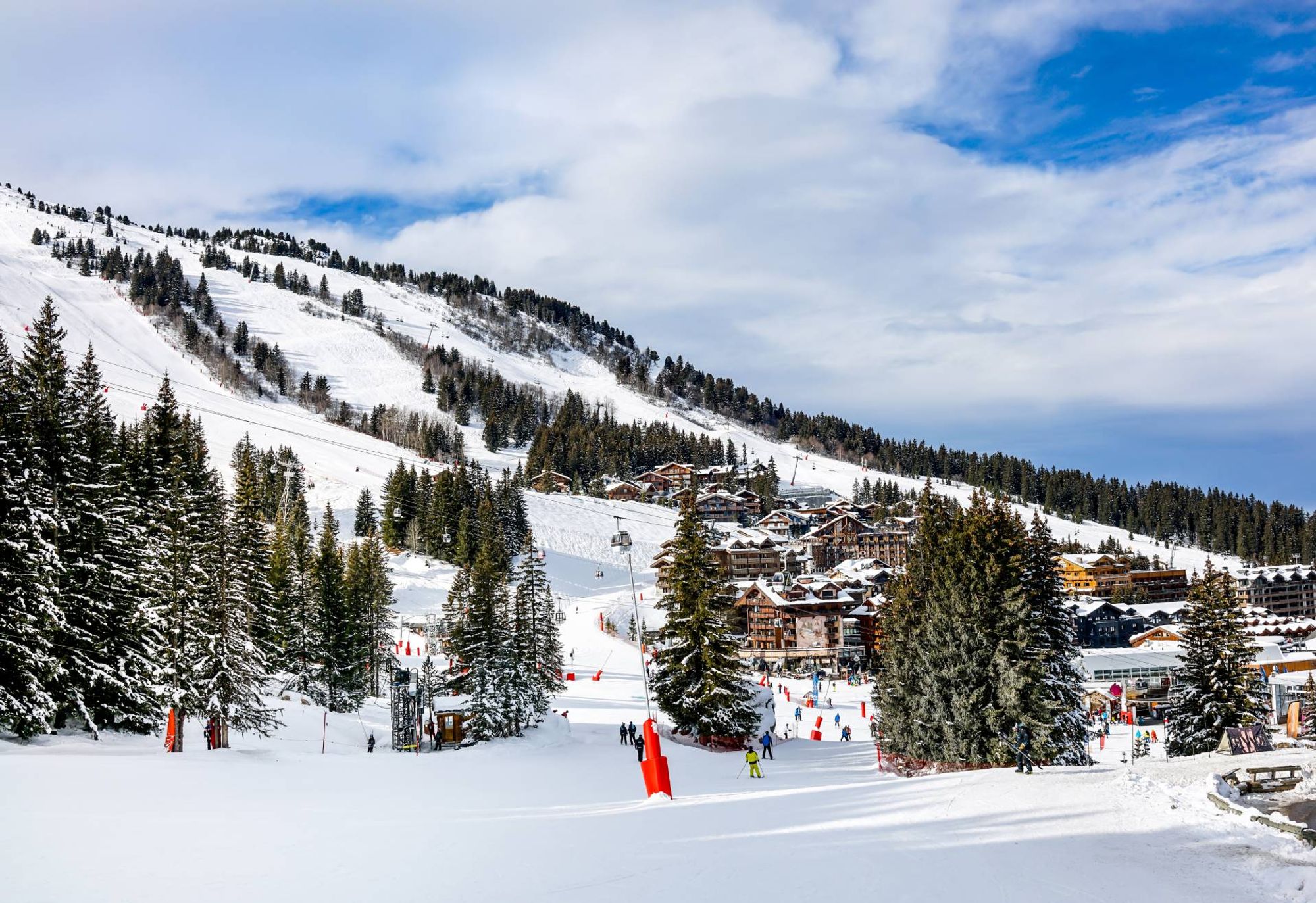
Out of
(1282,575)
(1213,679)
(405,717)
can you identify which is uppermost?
(1282,575)

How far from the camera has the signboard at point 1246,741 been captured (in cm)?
2438

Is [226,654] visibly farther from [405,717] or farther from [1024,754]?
[1024,754]

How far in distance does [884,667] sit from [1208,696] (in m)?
11.4

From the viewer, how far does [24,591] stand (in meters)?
21.9

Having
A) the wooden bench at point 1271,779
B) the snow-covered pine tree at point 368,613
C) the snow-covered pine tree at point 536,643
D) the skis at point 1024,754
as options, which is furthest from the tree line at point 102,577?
the wooden bench at point 1271,779

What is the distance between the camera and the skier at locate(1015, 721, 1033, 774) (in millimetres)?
20703

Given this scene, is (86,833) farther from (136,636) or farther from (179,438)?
(179,438)

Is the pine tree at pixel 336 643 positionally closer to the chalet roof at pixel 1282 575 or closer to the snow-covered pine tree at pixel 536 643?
the snow-covered pine tree at pixel 536 643

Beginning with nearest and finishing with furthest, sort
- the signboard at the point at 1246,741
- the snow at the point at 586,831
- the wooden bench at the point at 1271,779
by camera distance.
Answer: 1. the snow at the point at 586,831
2. the wooden bench at the point at 1271,779
3. the signboard at the point at 1246,741

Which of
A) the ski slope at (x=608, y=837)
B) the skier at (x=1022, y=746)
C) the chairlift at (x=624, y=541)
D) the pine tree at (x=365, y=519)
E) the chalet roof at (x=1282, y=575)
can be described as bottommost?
the skier at (x=1022, y=746)

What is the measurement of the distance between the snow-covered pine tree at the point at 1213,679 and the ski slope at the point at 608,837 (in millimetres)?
11186

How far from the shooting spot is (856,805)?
16.5m

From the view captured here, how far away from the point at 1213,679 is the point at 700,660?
18160 mm

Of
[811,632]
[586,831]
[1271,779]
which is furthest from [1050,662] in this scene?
[811,632]
